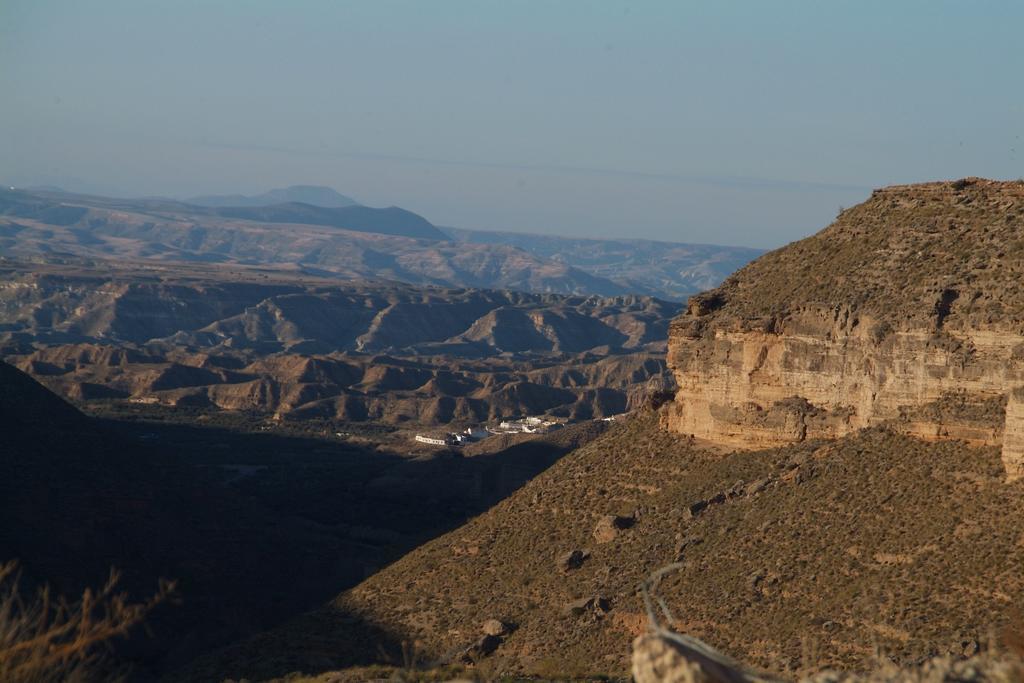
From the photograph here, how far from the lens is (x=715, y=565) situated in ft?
113

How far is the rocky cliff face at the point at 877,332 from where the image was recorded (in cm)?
3419

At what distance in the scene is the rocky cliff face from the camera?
3419 cm

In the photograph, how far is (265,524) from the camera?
66.9 meters

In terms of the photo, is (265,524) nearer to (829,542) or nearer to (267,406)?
(829,542)

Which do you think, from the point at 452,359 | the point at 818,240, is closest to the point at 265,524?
the point at 818,240

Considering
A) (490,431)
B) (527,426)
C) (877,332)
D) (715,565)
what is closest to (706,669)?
(715,565)

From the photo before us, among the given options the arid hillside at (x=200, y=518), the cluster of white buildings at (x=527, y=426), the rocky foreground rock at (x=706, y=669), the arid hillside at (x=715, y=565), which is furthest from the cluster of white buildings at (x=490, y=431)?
the rocky foreground rock at (x=706, y=669)

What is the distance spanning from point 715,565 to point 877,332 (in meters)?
6.72

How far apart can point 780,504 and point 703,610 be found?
442 centimetres

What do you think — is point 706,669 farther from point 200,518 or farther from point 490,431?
point 490,431

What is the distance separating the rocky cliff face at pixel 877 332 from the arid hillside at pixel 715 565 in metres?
0.69

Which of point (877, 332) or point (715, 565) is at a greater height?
point (877, 332)

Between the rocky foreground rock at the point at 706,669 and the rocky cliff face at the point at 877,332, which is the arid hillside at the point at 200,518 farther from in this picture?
the rocky foreground rock at the point at 706,669

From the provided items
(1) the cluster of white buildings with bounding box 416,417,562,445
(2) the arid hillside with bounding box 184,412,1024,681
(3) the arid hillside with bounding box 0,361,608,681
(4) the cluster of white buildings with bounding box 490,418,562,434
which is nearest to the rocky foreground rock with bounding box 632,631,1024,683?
(2) the arid hillside with bounding box 184,412,1024,681
